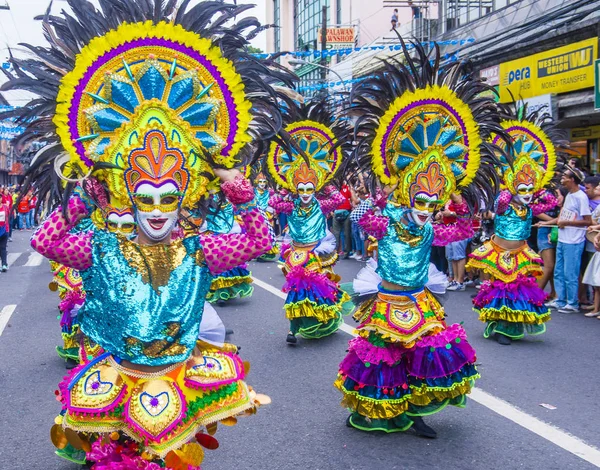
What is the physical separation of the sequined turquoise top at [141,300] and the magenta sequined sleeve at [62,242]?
5 cm

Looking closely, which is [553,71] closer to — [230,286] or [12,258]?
[230,286]

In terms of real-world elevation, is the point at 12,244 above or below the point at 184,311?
below

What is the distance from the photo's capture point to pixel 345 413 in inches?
223

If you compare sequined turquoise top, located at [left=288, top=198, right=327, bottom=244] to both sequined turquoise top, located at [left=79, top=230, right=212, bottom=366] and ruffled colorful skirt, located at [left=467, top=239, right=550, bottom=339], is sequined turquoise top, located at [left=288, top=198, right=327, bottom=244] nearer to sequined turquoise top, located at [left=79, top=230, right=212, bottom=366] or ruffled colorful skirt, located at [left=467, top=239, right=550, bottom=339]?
ruffled colorful skirt, located at [left=467, top=239, right=550, bottom=339]

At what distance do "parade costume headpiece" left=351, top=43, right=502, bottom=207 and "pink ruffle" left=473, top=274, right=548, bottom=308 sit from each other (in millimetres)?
2758

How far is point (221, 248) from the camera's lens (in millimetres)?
3627

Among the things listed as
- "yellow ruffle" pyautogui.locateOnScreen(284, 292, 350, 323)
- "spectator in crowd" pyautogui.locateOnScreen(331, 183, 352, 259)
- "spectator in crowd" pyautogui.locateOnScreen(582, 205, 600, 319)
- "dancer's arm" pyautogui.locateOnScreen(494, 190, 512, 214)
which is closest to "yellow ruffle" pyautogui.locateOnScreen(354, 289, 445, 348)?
"yellow ruffle" pyautogui.locateOnScreen(284, 292, 350, 323)

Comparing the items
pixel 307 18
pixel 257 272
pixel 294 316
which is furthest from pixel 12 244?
pixel 307 18

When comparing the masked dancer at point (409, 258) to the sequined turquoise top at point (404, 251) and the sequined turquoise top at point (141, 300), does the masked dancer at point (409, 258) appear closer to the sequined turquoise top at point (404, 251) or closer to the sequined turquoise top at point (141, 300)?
the sequined turquoise top at point (404, 251)

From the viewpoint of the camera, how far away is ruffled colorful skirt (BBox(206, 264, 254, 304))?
1087 cm

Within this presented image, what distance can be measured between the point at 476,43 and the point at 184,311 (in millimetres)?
16934

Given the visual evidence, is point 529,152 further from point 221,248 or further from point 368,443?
point 221,248

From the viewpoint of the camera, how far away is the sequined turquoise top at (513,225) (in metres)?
8.47

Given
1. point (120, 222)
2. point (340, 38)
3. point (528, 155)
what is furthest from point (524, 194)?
point (340, 38)
